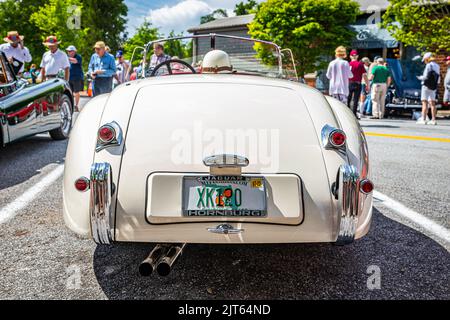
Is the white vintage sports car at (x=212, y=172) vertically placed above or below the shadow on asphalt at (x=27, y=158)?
above

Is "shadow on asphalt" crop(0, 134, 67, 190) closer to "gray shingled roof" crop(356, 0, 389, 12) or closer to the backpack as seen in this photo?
the backpack

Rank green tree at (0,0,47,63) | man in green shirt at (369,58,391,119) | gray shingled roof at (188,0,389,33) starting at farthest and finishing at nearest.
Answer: green tree at (0,0,47,63)
gray shingled roof at (188,0,389,33)
man in green shirt at (369,58,391,119)

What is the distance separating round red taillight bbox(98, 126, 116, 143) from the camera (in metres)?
2.22

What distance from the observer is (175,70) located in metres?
4.16

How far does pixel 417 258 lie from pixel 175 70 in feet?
8.87

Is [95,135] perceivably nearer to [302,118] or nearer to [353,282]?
[302,118]

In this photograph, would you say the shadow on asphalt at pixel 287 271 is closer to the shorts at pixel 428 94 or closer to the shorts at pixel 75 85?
the shorts at pixel 428 94

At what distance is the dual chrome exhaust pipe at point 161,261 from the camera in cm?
205

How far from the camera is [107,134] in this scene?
223 cm

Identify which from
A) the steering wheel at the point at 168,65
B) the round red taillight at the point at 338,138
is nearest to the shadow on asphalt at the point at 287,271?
the round red taillight at the point at 338,138

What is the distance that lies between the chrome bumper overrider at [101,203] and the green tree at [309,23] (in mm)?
20306

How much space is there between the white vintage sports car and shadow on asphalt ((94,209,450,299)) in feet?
0.80

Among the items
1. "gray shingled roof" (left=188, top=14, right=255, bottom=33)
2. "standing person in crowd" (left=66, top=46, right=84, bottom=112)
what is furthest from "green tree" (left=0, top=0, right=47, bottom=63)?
"standing person in crowd" (left=66, top=46, right=84, bottom=112)

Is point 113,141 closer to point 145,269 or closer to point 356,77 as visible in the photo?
A: point 145,269
